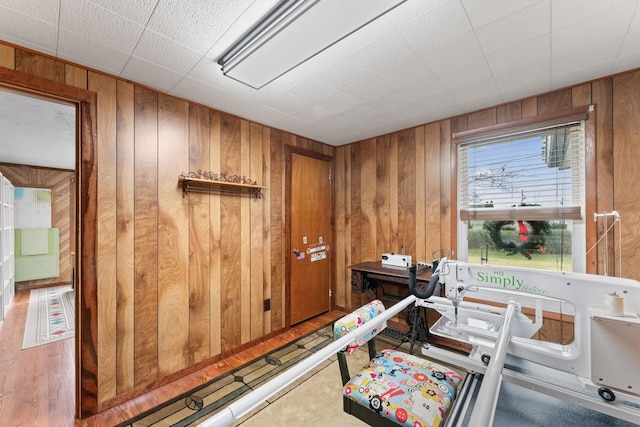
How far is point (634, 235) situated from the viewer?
197cm

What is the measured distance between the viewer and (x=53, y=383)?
2262 mm

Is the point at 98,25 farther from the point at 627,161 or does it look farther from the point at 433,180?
the point at 627,161

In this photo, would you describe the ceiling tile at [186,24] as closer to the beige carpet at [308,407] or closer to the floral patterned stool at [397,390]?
→ the floral patterned stool at [397,390]

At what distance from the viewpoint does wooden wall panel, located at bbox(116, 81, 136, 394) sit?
2.04m

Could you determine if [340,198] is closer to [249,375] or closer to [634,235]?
[249,375]

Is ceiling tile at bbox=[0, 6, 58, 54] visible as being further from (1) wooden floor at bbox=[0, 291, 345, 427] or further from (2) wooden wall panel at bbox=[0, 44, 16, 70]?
(1) wooden floor at bbox=[0, 291, 345, 427]

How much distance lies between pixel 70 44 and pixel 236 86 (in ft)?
3.28

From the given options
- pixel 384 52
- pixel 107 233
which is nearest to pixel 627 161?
pixel 384 52

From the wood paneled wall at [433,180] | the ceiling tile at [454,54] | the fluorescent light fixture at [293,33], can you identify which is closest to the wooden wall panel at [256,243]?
the fluorescent light fixture at [293,33]

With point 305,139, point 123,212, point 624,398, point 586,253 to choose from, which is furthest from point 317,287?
point 624,398

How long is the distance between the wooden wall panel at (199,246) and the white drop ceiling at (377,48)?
0.29 m

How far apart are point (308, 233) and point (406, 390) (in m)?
2.46

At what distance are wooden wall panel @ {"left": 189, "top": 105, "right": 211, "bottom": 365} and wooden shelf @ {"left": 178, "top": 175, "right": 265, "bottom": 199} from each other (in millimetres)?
65

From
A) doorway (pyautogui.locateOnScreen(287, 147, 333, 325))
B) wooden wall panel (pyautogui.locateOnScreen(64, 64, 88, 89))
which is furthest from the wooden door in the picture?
wooden wall panel (pyautogui.locateOnScreen(64, 64, 88, 89))
